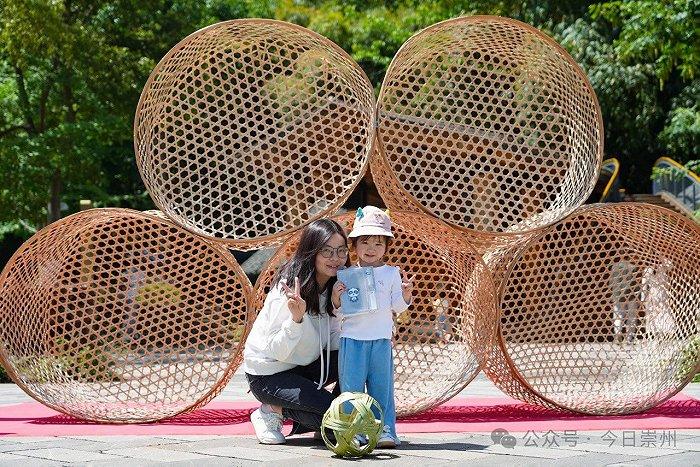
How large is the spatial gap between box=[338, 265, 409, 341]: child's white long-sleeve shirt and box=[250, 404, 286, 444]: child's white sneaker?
55 centimetres

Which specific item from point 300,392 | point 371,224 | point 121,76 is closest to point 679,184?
point 121,76

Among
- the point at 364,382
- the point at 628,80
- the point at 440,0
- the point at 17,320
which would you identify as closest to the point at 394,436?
the point at 364,382

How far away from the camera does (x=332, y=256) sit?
538 cm

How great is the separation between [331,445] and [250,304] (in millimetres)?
1496

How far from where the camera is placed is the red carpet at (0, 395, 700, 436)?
5840mm

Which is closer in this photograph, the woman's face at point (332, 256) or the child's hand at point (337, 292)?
the child's hand at point (337, 292)

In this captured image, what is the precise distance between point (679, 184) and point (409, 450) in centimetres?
1194

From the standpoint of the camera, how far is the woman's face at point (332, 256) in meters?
5.38

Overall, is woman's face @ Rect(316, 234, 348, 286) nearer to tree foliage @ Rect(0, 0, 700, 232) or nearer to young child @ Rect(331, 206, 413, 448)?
young child @ Rect(331, 206, 413, 448)

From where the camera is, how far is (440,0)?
19750mm

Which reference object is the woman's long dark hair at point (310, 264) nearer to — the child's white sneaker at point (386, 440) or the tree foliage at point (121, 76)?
the child's white sneaker at point (386, 440)

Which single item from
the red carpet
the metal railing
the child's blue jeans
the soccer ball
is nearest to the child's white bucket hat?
the child's blue jeans

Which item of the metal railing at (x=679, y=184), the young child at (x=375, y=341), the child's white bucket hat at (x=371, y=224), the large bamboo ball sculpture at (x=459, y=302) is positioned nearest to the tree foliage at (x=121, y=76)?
the metal railing at (x=679, y=184)

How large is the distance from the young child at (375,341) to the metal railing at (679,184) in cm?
996
